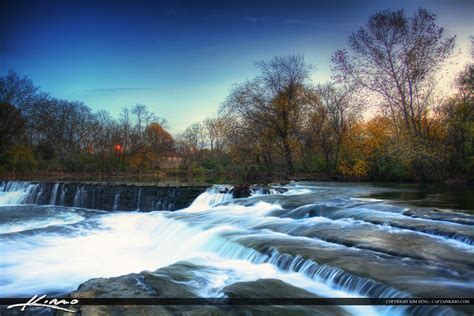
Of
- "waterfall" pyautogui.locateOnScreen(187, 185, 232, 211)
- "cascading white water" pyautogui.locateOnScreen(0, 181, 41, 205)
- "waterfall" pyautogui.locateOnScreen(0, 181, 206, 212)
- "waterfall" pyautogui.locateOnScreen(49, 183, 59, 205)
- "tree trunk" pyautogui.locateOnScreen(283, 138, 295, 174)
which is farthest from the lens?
"tree trunk" pyautogui.locateOnScreen(283, 138, 295, 174)

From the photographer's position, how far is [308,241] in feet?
21.7

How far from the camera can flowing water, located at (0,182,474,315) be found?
452 centimetres

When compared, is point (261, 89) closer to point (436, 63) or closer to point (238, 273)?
point (436, 63)

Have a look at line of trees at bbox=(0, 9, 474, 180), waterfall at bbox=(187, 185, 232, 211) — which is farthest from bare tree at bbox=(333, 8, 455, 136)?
waterfall at bbox=(187, 185, 232, 211)

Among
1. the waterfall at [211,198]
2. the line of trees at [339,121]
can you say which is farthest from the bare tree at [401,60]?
the waterfall at [211,198]

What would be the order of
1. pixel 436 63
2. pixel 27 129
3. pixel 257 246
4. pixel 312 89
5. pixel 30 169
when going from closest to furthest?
1. pixel 257 246
2. pixel 436 63
3. pixel 312 89
4. pixel 30 169
5. pixel 27 129

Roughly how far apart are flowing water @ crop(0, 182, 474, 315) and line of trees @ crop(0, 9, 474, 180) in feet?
32.8

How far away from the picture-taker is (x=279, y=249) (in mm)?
6078

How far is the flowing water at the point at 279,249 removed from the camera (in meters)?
4.52

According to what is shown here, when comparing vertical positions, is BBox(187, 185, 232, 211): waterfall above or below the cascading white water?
above

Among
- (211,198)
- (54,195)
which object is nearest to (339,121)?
(211,198)

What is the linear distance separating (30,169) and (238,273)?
103ft

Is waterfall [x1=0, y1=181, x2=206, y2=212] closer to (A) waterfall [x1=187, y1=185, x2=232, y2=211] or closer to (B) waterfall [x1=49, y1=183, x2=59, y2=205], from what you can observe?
(B) waterfall [x1=49, y1=183, x2=59, y2=205]

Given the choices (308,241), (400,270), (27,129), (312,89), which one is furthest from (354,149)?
(27,129)
